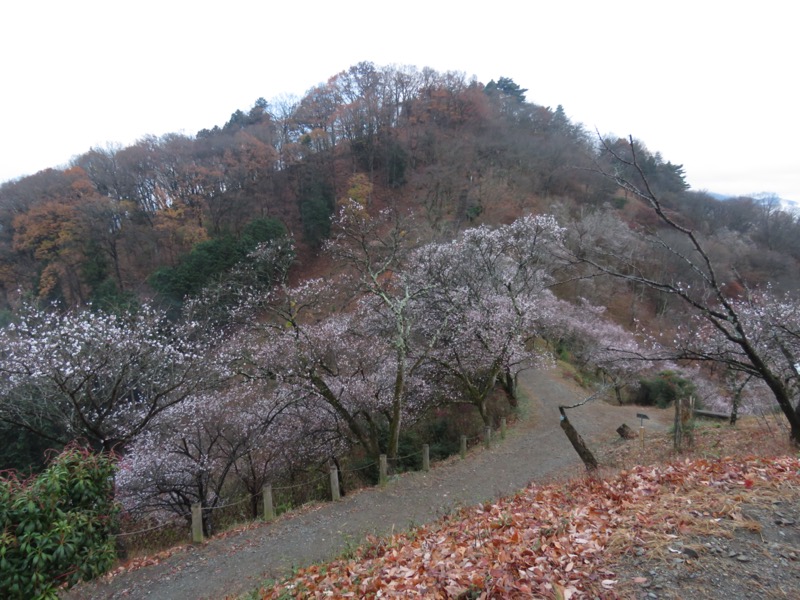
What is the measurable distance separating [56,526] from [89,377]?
17.2 feet

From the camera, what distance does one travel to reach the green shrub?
13.4ft

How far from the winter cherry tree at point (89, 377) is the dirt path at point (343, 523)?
2972mm


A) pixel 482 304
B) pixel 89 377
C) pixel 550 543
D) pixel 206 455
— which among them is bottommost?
pixel 206 455

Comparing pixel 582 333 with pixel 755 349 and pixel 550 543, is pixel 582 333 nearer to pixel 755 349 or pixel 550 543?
pixel 755 349

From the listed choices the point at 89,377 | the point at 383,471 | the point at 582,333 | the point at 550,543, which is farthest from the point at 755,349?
the point at 582,333

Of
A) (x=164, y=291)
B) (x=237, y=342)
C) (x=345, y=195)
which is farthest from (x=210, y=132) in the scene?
(x=237, y=342)

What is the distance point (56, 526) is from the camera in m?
4.38

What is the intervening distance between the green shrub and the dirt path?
232 cm

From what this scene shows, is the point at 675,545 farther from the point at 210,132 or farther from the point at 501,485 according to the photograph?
the point at 210,132

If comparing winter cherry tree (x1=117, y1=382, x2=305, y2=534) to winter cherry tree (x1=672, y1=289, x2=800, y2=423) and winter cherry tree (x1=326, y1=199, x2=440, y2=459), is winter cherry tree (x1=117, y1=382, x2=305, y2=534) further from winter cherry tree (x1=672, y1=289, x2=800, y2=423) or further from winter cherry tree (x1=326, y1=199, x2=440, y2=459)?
winter cherry tree (x1=672, y1=289, x2=800, y2=423)

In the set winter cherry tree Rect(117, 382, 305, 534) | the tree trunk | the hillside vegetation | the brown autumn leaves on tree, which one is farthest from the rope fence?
the brown autumn leaves on tree

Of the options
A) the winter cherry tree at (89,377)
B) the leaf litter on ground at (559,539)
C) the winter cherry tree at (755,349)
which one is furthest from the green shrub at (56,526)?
the winter cherry tree at (755,349)

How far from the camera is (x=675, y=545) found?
3.57 metres

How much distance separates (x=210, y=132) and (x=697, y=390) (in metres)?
62.9
